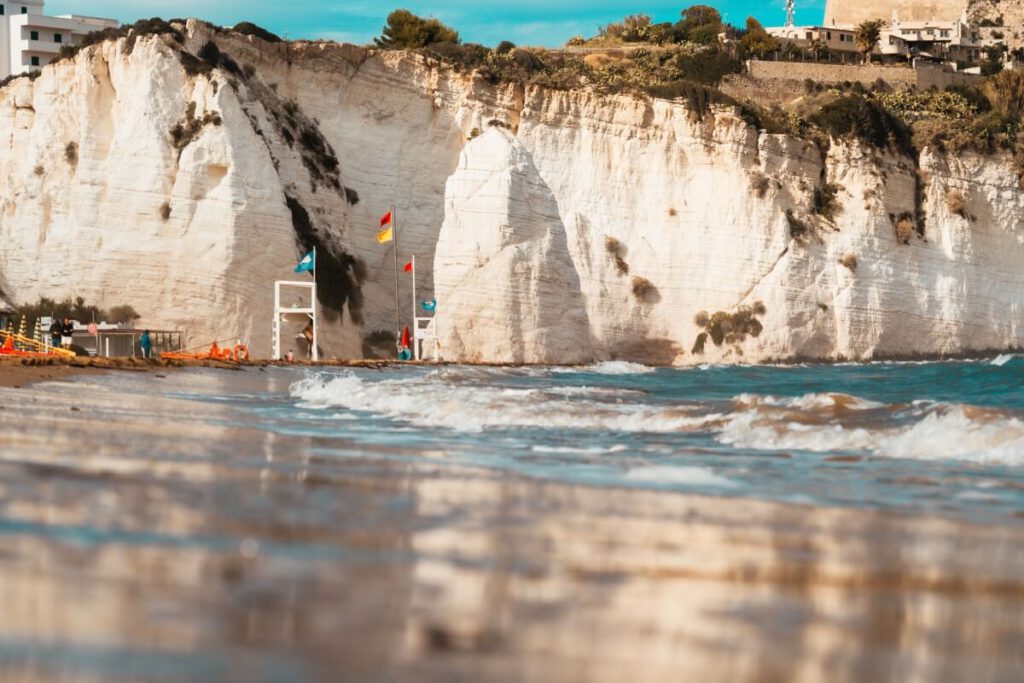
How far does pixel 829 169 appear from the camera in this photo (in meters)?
54.4

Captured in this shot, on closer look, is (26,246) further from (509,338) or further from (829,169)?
(829,169)

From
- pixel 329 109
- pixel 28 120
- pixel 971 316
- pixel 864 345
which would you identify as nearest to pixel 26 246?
pixel 28 120

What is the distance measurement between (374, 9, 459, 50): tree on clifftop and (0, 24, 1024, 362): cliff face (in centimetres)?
2263

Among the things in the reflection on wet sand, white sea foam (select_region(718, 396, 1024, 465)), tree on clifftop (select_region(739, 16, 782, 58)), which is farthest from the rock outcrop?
tree on clifftop (select_region(739, 16, 782, 58))

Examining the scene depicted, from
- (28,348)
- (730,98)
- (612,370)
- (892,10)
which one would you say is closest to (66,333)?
(28,348)

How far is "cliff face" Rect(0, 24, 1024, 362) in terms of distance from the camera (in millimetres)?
42906

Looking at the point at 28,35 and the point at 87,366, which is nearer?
the point at 87,366

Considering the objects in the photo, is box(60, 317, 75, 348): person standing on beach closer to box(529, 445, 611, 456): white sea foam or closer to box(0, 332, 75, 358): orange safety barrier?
box(0, 332, 75, 358): orange safety barrier

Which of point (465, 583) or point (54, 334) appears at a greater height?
point (54, 334)

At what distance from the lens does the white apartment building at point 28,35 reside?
282 feet

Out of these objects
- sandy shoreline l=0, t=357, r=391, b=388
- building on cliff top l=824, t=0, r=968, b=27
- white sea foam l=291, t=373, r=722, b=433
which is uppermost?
building on cliff top l=824, t=0, r=968, b=27

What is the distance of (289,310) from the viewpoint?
134 ft

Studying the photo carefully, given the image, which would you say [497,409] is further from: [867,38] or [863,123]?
[867,38]

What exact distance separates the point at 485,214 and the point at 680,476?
Result: 3357cm
